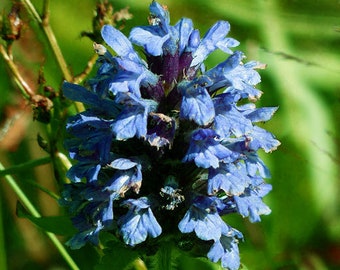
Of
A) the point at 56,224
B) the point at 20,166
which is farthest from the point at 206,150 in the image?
the point at 20,166

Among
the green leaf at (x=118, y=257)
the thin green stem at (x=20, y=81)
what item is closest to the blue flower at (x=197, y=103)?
the green leaf at (x=118, y=257)

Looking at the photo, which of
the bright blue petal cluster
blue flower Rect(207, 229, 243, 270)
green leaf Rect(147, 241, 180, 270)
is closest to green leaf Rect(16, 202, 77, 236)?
the bright blue petal cluster

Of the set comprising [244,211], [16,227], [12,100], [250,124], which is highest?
[250,124]

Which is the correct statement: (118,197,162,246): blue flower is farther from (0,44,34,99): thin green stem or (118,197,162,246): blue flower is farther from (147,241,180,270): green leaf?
(0,44,34,99): thin green stem

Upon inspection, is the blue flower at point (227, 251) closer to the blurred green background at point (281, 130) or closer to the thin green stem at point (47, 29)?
the thin green stem at point (47, 29)

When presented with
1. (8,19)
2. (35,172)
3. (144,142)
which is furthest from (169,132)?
(35,172)

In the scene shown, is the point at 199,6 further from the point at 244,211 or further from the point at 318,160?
the point at 244,211
